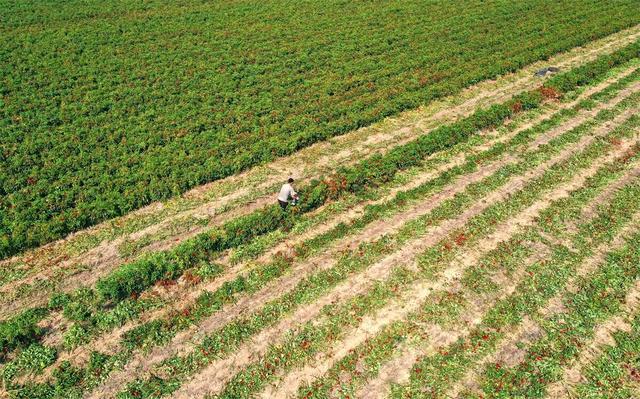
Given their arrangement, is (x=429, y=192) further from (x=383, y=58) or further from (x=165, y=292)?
(x=383, y=58)

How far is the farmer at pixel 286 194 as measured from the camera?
18.2 meters

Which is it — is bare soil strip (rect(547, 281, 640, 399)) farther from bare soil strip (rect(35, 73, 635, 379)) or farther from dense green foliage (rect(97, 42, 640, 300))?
dense green foliage (rect(97, 42, 640, 300))

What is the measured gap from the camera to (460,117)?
2708 centimetres

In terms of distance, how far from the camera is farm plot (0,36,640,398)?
12.8 m

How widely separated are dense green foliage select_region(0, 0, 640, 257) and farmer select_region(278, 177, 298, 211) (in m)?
4.37

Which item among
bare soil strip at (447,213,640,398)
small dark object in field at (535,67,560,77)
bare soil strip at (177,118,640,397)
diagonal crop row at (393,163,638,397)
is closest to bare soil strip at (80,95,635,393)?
bare soil strip at (177,118,640,397)

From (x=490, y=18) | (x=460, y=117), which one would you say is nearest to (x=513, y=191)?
(x=460, y=117)

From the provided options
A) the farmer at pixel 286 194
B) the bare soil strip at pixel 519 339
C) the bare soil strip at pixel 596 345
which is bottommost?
the bare soil strip at pixel 596 345

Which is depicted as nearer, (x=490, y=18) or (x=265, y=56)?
(x=265, y=56)

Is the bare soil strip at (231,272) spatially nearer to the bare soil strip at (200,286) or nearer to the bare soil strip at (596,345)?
the bare soil strip at (200,286)

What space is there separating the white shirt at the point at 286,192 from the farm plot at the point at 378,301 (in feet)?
2.91

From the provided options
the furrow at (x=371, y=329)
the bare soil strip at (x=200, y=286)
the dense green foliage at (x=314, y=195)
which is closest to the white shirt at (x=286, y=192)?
the dense green foliage at (x=314, y=195)

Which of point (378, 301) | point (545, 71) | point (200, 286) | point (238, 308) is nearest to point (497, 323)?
point (378, 301)

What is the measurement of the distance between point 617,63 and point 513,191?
23330 millimetres
